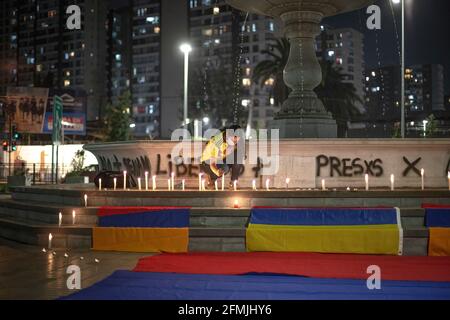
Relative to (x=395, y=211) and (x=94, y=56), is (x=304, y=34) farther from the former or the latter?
(x=94, y=56)

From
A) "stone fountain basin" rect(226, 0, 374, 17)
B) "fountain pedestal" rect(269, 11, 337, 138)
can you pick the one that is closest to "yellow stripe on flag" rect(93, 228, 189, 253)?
"fountain pedestal" rect(269, 11, 337, 138)

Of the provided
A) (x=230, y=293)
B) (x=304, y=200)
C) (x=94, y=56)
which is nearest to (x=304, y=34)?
(x=304, y=200)

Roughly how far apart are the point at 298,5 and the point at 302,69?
168cm

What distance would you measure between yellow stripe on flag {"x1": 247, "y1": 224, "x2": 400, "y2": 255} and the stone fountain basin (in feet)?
23.6

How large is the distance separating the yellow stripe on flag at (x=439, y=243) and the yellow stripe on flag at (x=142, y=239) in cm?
423

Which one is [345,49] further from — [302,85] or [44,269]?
[44,269]

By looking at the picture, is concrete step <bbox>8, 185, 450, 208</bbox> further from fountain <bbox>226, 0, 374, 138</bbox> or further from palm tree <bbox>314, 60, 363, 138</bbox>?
palm tree <bbox>314, 60, 363, 138</bbox>

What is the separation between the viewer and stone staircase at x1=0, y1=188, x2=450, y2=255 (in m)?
10.3

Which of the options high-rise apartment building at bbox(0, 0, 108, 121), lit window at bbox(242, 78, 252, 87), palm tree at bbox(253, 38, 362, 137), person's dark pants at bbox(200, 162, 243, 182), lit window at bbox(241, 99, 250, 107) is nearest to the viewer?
person's dark pants at bbox(200, 162, 243, 182)

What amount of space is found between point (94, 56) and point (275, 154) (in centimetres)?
12197

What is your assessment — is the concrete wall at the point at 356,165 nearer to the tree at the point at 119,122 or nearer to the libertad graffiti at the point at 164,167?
the libertad graffiti at the point at 164,167

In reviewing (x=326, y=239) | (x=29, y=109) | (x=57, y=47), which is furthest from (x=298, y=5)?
(x=57, y=47)

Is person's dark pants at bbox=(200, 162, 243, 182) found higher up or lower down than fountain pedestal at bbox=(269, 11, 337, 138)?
lower down

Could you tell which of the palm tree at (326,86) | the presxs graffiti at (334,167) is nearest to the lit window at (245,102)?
the palm tree at (326,86)
